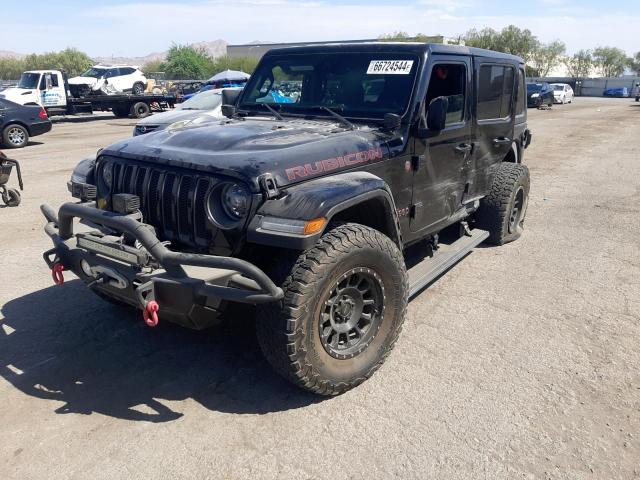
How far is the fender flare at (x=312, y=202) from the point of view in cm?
283

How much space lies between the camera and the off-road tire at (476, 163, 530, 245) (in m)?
5.66

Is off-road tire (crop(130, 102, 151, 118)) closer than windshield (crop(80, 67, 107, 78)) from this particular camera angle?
Yes

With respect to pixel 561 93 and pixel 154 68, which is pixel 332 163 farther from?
pixel 154 68

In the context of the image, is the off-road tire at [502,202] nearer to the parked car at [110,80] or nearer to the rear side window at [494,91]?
the rear side window at [494,91]

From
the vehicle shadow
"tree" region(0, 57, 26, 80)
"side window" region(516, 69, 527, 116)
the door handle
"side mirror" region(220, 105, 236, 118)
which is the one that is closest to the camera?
the vehicle shadow

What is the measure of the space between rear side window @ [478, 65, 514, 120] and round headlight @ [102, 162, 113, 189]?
3.20 m

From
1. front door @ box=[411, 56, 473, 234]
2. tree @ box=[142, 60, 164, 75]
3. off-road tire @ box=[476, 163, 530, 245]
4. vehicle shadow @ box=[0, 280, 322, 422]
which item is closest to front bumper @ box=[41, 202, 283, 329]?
vehicle shadow @ box=[0, 280, 322, 422]

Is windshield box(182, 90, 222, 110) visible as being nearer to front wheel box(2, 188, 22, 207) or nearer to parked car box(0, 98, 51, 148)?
parked car box(0, 98, 51, 148)

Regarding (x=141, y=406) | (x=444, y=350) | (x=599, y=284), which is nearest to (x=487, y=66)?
(x=599, y=284)

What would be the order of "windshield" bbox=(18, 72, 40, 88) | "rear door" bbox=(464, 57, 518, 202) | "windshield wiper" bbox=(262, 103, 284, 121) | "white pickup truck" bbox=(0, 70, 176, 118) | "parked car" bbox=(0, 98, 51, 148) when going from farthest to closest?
"windshield" bbox=(18, 72, 40, 88) < "white pickup truck" bbox=(0, 70, 176, 118) < "parked car" bbox=(0, 98, 51, 148) < "rear door" bbox=(464, 57, 518, 202) < "windshield wiper" bbox=(262, 103, 284, 121)

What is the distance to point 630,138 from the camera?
1738cm

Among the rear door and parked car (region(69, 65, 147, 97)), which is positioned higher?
parked car (region(69, 65, 147, 97))

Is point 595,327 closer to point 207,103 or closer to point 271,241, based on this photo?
point 271,241

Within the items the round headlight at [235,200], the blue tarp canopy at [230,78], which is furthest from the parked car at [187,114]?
the blue tarp canopy at [230,78]
